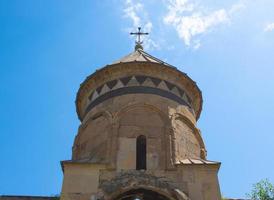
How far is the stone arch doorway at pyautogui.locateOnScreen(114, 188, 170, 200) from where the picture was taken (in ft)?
30.8

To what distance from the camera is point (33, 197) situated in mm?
10539

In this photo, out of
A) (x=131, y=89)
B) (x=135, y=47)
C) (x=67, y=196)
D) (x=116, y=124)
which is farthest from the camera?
(x=135, y=47)

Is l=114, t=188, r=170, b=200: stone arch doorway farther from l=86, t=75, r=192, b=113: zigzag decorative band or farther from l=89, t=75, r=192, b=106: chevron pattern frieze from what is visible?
l=89, t=75, r=192, b=106: chevron pattern frieze

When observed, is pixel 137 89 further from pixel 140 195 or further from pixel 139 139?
pixel 140 195

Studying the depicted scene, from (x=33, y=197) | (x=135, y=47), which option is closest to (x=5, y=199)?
(x=33, y=197)

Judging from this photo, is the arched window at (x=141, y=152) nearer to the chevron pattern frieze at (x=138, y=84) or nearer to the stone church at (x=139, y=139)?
the stone church at (x=139, y=139)

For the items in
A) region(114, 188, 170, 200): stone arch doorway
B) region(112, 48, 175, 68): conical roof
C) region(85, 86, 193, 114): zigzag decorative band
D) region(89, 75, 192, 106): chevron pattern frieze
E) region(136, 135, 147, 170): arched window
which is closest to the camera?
region(114, 188, 170, 200): stone arch doorway

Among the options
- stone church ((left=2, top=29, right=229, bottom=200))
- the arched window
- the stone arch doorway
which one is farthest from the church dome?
the stone arch doorway

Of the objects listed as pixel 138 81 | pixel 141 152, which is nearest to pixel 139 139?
pixel 141 152

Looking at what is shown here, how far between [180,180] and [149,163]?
940 mm

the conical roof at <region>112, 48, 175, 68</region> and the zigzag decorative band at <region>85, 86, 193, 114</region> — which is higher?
the conical roof at <region>112, 48, 175, 68</region>

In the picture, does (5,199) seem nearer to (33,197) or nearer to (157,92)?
(33,197)

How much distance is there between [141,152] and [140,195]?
1.30m

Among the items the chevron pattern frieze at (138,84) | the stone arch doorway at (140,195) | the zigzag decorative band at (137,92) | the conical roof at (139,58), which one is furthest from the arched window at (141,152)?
the conical roof at (139,58)
